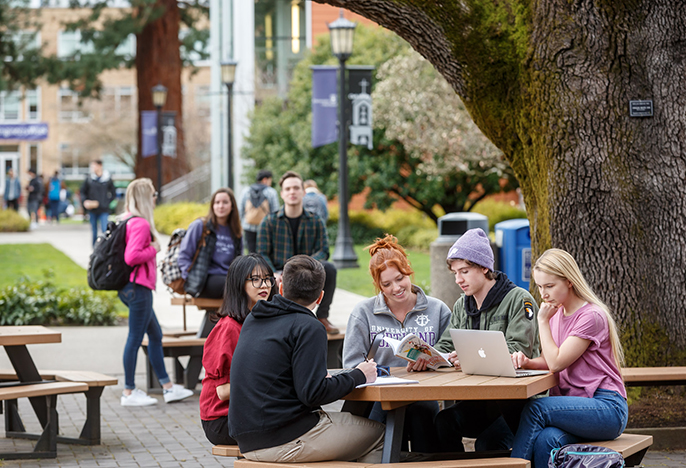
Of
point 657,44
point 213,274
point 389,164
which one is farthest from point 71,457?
point 389,164

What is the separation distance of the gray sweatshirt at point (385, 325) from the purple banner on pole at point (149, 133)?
2658 centimetres

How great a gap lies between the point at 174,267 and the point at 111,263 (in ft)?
3.25

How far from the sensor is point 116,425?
7.34m

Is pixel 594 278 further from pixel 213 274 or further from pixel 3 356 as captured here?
pixel 3 356

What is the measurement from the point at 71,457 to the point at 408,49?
69.4 feet

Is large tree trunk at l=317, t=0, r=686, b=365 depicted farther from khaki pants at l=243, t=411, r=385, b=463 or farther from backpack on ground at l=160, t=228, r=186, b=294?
backpack on ground at l=160, t=228, r=186, b=294

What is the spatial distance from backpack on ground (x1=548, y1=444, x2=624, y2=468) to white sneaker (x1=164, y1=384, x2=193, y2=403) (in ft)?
14.3

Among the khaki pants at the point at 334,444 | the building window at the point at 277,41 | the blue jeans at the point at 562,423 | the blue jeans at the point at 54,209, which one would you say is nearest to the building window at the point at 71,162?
the blue jeans at the point at 54,209

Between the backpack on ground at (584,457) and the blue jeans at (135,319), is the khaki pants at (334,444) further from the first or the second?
the blue jeans at (135,319)

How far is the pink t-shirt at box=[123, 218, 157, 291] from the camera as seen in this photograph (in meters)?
7.69

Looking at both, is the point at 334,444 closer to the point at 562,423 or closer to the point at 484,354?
the point at 484,354

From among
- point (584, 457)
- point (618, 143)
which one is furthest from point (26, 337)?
point (618, 143)

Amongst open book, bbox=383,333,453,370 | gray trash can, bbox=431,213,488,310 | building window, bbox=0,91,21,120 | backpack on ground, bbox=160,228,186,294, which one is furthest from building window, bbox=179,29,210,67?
building window, bbox=0,91,21,120

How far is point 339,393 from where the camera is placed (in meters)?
4.24
